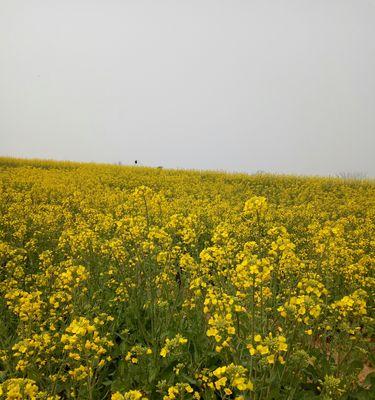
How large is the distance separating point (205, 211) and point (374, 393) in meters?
7.11

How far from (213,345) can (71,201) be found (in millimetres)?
9086

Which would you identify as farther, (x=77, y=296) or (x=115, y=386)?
(x=77, y=296)

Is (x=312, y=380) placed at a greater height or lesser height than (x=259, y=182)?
lesser

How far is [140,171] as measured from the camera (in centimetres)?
2389

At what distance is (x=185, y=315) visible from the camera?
4.14 meters

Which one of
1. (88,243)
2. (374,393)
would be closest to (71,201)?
(88,243)

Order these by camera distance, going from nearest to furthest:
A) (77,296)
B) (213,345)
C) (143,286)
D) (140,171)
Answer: (213,345) < (77,296) < (143,286) < (140,171)

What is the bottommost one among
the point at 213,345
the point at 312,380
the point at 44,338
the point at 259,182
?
the point at 312,380

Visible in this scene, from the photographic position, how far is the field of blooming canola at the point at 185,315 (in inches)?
102

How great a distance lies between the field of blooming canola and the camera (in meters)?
2.59

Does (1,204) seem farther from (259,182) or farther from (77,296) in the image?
(259,182)

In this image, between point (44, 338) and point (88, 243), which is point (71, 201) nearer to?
point (88, 243)

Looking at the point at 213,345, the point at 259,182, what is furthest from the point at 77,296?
the point at 259,182

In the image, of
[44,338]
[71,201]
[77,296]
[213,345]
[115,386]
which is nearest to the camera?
[44,338]
